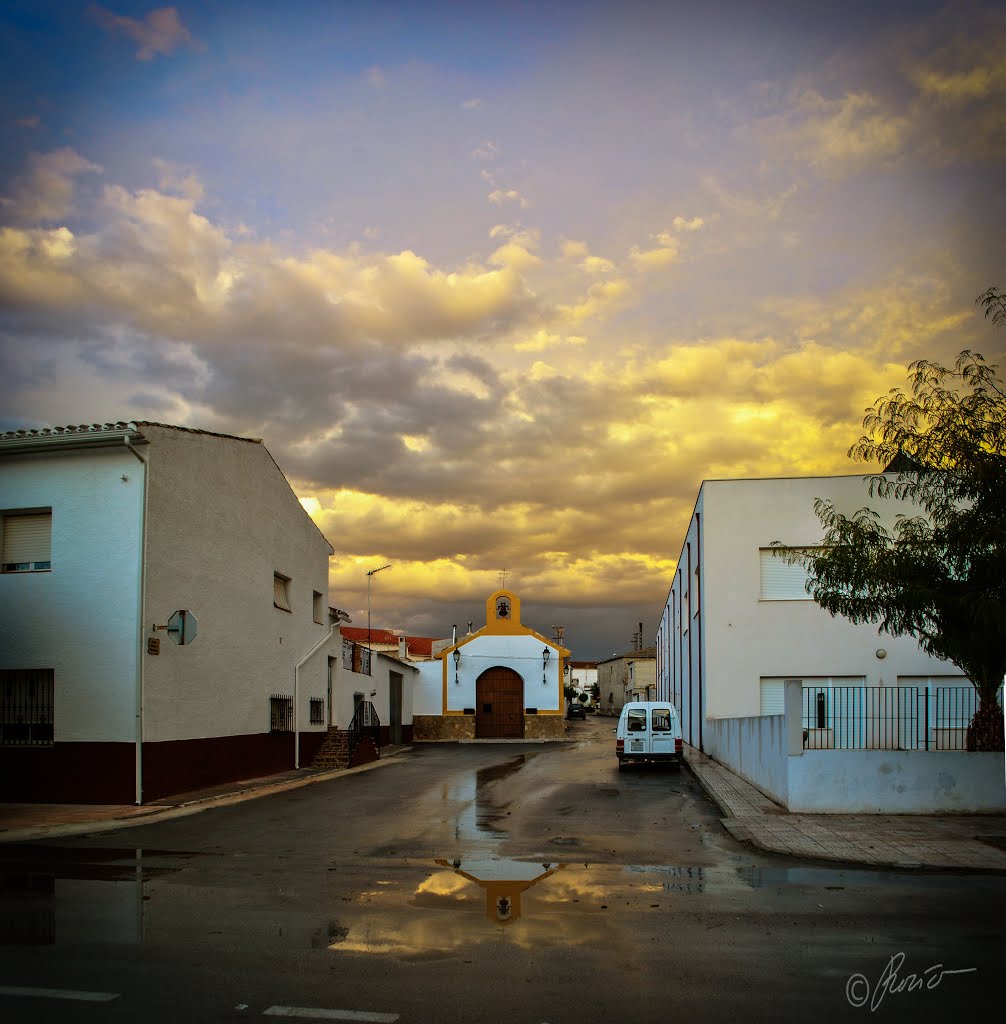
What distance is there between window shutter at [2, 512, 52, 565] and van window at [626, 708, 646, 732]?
1539 centimetres

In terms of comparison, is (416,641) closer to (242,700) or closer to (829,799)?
(242,700)

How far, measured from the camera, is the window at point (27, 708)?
18.2m

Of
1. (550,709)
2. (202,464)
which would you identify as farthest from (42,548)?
(550,709)

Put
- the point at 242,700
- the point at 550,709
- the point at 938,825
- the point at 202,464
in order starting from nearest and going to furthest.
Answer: the point at 938,825
the point at 202,464
the point at 242,700
the point at 550,709

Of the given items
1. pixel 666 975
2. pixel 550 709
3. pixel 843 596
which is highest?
pixel 843 596

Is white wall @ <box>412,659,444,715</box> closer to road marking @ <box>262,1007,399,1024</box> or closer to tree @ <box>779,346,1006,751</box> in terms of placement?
tree @ <box>779,346,1006,751</box>

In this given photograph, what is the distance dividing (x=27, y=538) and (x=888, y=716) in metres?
16.6

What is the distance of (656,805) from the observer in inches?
698

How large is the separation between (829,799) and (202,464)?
46.8 feet

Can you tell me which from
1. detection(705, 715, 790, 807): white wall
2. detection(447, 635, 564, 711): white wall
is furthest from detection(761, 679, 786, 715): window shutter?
detection(447, 635, 564, 711): white wall

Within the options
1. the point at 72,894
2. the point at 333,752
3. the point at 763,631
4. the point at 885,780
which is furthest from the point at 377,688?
the point at 72,894

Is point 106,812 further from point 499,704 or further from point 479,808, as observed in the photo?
point 499,704

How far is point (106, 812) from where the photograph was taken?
16484 millimetres

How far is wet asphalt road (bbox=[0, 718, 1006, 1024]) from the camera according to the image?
5948mm
